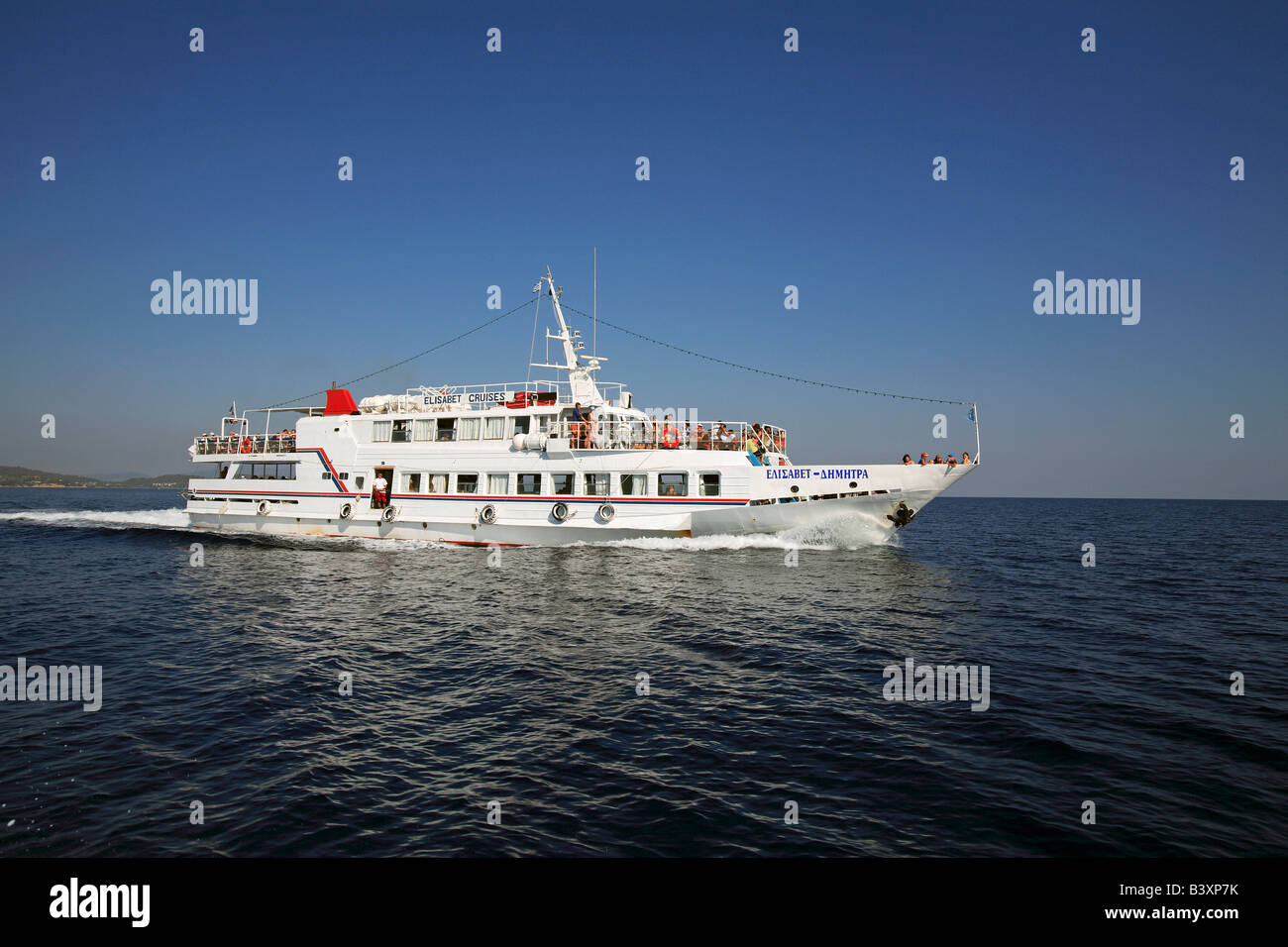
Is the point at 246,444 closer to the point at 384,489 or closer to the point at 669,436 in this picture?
the point at 384,489

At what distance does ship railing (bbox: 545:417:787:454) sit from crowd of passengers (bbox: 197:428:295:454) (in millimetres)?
19214

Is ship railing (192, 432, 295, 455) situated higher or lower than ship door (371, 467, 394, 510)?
higher

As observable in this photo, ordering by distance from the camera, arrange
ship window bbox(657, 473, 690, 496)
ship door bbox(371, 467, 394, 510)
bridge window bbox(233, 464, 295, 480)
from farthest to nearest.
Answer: bridge window bbox(233, 464, 295, 480), ship door bbox(371, 467, 394, 510), ship window bbox(657, 473, 690, 496)

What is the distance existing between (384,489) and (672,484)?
684 inches

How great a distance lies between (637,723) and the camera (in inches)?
435

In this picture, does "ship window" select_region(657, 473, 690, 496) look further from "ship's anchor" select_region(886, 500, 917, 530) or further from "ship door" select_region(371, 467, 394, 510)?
"ship door" select_region(371, 467, 394, 510)

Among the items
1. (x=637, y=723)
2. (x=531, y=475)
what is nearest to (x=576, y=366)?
(x=531, y=475)

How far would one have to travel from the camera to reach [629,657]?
1499 centimetres

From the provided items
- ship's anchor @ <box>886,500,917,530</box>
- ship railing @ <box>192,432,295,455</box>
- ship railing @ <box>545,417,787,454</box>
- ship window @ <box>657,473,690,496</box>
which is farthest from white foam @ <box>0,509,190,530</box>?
ship's anchor @ <box>886,500,917,530</box>

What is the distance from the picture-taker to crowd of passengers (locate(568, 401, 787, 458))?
3098cm

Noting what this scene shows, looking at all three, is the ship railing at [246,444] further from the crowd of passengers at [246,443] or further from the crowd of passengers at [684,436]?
the crowd of passengers at [684,436]
